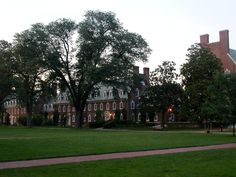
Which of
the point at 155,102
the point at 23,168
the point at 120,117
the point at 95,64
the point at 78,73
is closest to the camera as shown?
the point at 23,168

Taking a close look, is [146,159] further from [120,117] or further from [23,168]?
[120,117]

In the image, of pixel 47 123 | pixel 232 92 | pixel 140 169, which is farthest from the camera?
pixel 47 123

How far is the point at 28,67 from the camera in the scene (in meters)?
60.2

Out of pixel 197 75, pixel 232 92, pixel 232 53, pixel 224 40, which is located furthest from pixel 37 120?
pixel 232 92

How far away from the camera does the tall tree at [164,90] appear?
222 ft

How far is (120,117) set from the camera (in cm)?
8912

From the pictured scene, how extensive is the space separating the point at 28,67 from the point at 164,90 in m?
22.0

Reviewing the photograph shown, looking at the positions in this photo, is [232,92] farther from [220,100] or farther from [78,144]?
[78,144]

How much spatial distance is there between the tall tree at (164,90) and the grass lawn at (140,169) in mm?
51118

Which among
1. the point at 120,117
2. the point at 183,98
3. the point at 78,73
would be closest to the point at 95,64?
the point at 78,73

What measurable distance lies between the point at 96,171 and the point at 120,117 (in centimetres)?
7586

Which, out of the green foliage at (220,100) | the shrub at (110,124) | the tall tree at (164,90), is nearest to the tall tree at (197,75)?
the tall tree at (164,90)

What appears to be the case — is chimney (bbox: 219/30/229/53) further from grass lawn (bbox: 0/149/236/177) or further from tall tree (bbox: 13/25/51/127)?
grass lawn (bbox: 0/149/236/177)

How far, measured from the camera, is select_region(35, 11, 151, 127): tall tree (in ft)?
198
